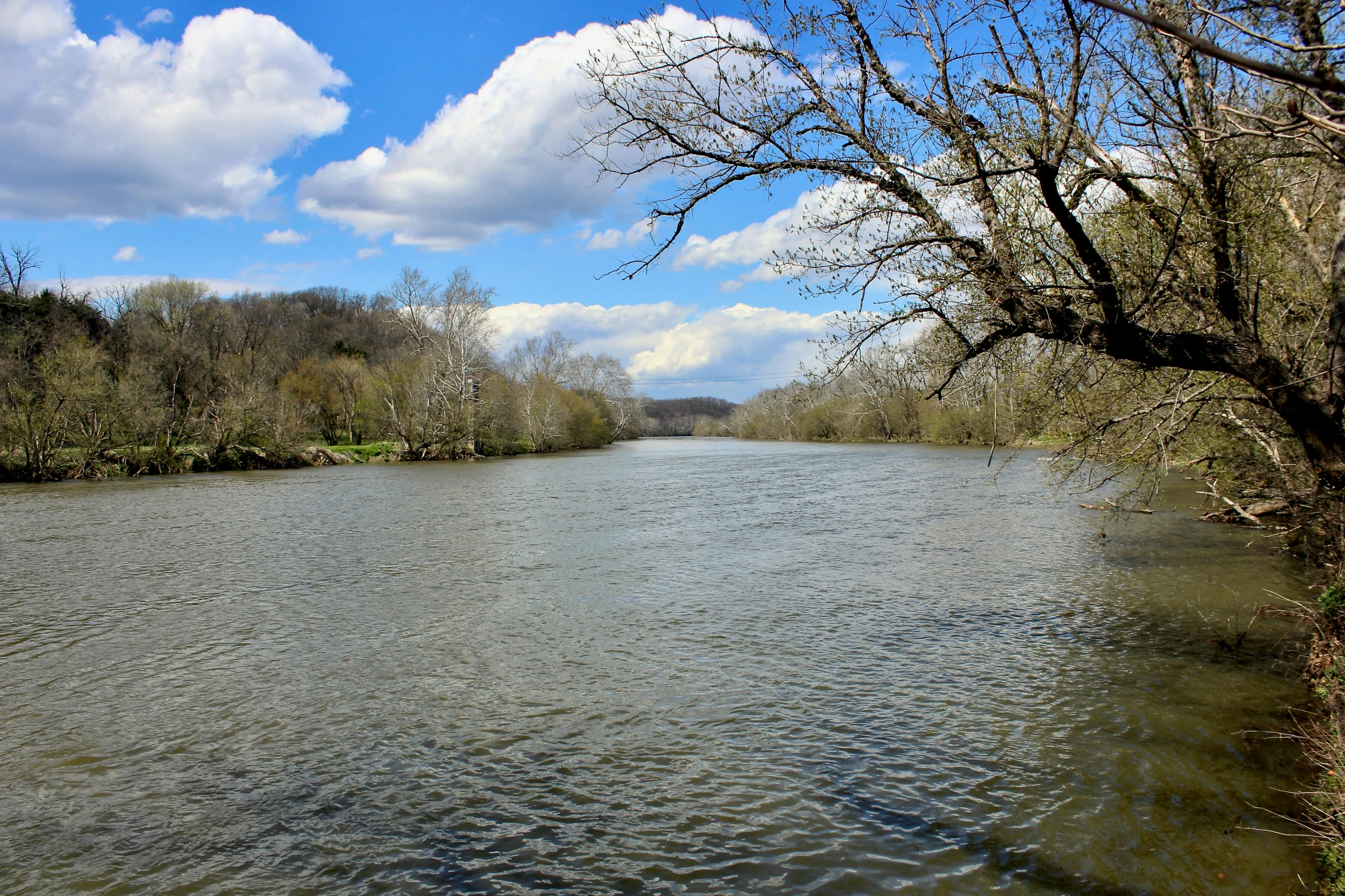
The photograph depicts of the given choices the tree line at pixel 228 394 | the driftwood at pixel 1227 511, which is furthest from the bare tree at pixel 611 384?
the driftwood at pixel 1227 511

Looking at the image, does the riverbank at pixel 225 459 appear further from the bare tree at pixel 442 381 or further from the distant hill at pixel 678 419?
the distant hill at pixel 678 419

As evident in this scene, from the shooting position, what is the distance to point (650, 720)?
292 inches

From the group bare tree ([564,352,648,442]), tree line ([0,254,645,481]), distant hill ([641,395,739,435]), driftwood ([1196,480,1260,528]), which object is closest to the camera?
driftwood ([1196,480,1260,528])

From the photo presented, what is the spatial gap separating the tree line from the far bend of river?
69.4 feet

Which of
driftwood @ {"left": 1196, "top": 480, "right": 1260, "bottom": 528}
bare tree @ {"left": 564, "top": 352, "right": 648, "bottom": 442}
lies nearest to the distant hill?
bare tree @ {"left": 564, "top": 352, "right": 648, "bottom": 442}

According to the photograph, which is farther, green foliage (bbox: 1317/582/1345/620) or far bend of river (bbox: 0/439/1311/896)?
green foliage (bbox: 1317/582/1345/620)

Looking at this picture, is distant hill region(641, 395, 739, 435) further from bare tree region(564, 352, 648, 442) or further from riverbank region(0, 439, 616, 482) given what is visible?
riverbank region(0, 439, 616, 482)

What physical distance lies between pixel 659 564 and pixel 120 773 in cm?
919

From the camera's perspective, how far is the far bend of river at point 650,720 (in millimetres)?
5230

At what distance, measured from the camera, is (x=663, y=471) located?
3950 centimetres

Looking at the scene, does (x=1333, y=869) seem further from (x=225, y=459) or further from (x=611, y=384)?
(x=611, y=384)

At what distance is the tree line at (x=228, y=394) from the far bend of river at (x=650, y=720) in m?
21.2

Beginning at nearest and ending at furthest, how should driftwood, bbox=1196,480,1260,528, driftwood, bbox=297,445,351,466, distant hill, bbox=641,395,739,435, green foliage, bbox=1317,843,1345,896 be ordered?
green foliage, bbox=1317,843,1345,896 → driftwood, bbox=1196,480,1260,528 → driftwood, bbox=297,445,351,466 → distant hill, bbox=641,395,739,435

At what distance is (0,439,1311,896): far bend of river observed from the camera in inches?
206
